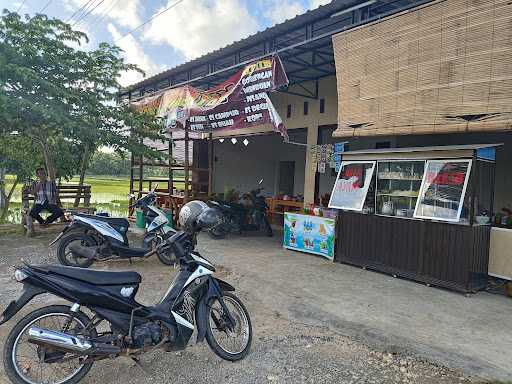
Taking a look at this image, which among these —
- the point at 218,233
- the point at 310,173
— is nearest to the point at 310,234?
the point at 310,173

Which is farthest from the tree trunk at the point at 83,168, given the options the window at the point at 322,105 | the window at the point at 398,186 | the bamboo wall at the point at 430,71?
the window at the point at 398,186

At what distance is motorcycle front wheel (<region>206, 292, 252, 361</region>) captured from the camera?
304 cm

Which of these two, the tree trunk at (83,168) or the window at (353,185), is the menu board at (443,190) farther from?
the tree trunk at (83,168)

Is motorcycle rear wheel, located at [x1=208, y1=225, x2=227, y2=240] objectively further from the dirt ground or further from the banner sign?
the dirt ground

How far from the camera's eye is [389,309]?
448 centimetres

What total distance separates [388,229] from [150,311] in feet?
13.8

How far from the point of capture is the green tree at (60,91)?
7.21 m

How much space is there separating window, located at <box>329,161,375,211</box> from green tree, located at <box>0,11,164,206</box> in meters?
4.60

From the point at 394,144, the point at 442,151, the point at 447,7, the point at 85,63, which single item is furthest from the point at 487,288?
the point at 85,63

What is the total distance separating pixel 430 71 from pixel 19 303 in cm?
530

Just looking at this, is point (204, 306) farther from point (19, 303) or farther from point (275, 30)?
point (275, 30)

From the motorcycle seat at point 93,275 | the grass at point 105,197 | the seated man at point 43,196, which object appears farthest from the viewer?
the grass at point 105,197

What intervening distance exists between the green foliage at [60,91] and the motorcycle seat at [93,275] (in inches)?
216

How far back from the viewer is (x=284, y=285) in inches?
209
